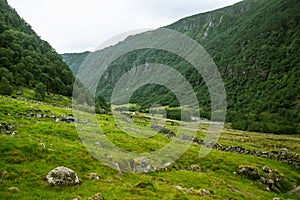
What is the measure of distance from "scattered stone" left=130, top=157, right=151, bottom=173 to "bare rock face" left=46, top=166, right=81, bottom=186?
8.14 meters

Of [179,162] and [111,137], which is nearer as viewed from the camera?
[179,162]

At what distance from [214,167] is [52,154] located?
2318 centimetres

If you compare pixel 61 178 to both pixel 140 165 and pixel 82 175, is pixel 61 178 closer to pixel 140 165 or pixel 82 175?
pixel 82 175

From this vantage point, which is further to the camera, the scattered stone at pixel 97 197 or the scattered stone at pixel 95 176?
the scattered stone at pixel 95 176

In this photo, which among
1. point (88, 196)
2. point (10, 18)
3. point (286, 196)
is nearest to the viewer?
point (88, 196)

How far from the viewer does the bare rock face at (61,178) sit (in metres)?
19.4

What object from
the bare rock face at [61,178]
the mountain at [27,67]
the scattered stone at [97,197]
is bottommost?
the scattered stone at [97,197]

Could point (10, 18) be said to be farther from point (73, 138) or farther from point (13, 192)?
point (13, 192)

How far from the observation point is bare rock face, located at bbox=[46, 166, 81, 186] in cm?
1941

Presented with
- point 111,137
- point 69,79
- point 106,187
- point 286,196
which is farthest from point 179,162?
point 69,79

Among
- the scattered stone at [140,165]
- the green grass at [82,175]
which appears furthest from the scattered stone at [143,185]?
the scattered stone at [140,165]

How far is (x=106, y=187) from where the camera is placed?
20609mm

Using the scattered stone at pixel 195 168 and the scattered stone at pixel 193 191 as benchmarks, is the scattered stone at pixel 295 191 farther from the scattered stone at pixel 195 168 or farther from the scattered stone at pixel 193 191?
the scattered stone at pixel 193 191

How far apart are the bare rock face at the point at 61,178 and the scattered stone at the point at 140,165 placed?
26.7ft
